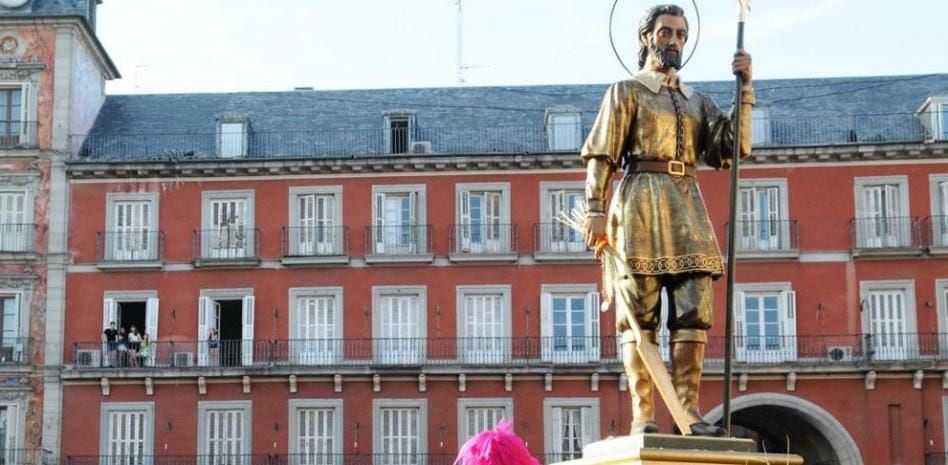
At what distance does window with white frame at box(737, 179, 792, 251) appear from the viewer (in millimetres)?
41469

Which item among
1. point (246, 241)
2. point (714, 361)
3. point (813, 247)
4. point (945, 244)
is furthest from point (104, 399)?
point (945, 244)

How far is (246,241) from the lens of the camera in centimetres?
4247

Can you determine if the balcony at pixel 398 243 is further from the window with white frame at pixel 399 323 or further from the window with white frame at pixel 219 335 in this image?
the window with white frame at pixel 219 335

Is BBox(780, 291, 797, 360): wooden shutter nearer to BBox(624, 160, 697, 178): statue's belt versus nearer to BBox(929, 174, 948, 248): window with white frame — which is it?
BBox(929, 174, 948, 248): window with white frame

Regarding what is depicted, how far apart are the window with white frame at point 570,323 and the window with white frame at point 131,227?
10022 mm

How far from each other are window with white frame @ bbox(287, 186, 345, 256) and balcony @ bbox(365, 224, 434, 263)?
2.47 ft

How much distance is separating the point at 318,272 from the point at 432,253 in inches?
115

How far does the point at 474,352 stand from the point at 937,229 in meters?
11.7

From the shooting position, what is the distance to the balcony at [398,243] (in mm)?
41938

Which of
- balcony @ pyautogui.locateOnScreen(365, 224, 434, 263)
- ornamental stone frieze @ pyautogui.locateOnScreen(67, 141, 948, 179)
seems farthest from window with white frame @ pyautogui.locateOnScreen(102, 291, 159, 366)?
balcony @ pyautogui.locateOnScreen(365, 224, 434, 263)

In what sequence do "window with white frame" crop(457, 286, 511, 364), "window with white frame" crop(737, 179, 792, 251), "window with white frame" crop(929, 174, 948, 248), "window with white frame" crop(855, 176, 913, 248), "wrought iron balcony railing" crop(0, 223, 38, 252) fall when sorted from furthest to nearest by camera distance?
"wrought iron balcony railing" crop(0, 223, 38, 252) → "window with white frame" crop(737, 179, 792, 251) → "window with white frame" crop(457, 286, 511, 364) → "window with white frame" crop(855, 176, 913, 248) → "window with white frame" crop(929, 174, 948, 248)

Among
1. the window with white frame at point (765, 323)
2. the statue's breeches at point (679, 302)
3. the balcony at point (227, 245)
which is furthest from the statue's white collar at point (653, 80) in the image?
the balcony at point (227, 245)

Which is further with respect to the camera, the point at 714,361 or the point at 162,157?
the point at 162,157

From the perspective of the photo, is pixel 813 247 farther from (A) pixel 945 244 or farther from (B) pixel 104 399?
(B) pixel 104 399
